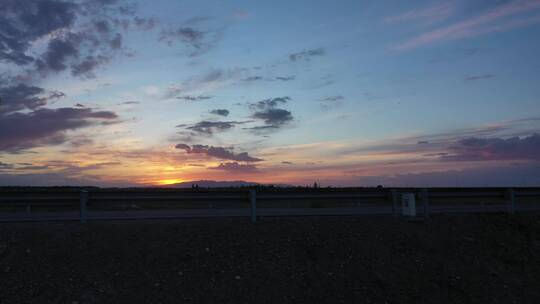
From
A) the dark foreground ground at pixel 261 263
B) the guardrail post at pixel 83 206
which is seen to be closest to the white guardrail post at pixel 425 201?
the dark foreground ground at pixel 261 263

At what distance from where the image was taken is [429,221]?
1248cm

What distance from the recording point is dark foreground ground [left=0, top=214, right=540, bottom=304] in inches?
312

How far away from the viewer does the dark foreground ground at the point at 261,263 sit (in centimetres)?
791

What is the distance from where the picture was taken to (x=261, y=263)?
29.7 feet

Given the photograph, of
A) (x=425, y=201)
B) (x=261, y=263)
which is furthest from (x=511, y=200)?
(x=261, y=263)

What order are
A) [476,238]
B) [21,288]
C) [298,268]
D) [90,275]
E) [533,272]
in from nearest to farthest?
[21,288] < [90,275] < [298,268] < [533,272] < [476,238]

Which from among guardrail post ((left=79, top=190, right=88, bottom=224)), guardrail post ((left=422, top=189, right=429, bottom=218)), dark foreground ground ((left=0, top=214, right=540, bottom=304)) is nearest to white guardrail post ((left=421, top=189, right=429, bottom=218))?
guardrail post ((left=422, top=189, right=429, bottom=218))

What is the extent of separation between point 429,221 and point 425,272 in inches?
131

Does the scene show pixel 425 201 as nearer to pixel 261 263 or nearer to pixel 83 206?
pixel 261 263

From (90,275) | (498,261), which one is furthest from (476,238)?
(90,275)

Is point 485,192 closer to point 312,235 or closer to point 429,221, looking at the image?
point 429,221

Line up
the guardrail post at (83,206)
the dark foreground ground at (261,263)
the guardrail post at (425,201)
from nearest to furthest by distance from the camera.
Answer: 1. the dark foreground ground at (261,263)
2. the guardrail post at (83,206)
3. the guardrail post at (425,201)

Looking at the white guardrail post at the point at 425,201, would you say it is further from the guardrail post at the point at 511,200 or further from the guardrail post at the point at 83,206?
the guardrail post at the point at 83,206

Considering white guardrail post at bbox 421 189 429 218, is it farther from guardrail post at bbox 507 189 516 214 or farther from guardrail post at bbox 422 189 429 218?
guardrail post at bbox 507 189 516 214
